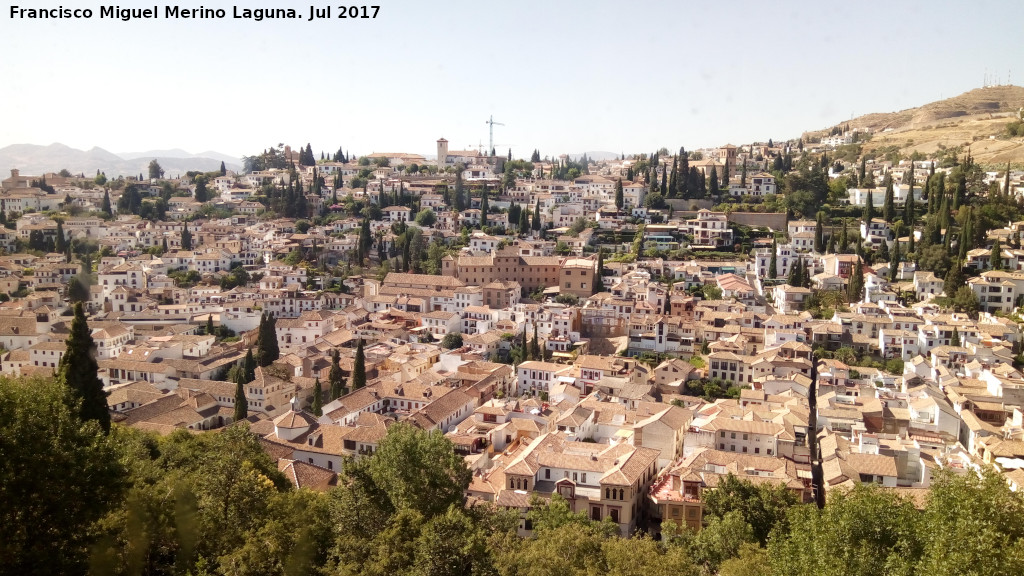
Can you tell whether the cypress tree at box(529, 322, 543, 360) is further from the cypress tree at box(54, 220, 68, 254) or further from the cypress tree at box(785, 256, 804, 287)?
the cypress tree at box(54, 220, 68, 254)

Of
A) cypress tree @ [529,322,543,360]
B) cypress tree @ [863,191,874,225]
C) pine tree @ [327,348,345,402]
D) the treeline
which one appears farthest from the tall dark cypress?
cypress tree @ [863,191,874,225]

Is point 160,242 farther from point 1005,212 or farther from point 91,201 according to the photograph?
point 1005,212

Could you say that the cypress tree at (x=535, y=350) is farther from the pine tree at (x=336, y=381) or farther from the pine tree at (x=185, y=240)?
the pine tree at (x=185, y=240)

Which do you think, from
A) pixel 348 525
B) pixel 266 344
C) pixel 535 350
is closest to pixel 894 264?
pixel 535 350

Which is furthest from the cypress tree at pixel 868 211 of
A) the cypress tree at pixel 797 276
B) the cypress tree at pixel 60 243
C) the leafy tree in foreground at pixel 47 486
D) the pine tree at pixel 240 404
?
the cypress tree at pixel 60 243

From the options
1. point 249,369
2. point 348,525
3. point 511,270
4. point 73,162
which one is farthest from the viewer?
point 73,162

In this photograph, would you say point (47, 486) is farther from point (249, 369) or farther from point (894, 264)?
point (894, 264)
